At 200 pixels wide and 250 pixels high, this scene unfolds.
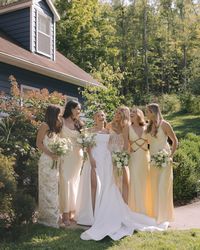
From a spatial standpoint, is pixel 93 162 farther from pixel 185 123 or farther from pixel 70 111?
pixel 185 123

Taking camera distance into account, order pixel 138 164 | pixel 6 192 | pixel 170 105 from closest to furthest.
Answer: pixel 6 192, pixel 138 164, pixel 170 105

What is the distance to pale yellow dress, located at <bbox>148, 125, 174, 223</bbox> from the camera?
7805 millimetres

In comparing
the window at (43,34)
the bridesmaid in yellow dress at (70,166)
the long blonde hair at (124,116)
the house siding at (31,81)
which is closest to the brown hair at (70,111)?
the bridesmaid in yellow dress at (70,166)

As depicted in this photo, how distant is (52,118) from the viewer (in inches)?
280

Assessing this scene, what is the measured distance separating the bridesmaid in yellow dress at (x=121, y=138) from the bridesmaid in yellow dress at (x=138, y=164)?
19 cm

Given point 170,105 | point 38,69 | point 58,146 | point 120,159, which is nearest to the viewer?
point 58,146

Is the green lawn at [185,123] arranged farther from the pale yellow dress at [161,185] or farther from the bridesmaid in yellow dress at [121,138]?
the bridesmaid in yellow dress at [121,138]

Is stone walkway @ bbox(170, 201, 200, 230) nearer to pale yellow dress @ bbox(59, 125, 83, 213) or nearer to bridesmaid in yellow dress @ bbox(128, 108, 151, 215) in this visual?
bridesmaid in yellow dress @ bbox(128, 108, 151, 215)

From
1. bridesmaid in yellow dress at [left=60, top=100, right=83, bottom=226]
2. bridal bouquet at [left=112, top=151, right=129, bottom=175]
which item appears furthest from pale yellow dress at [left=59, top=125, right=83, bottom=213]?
bridal bouquet at [left=112, top=151, right=129, bottom=175]

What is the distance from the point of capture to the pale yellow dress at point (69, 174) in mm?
7551

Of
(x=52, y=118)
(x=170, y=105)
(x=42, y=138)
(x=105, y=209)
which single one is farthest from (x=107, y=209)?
(x=170, y=105)

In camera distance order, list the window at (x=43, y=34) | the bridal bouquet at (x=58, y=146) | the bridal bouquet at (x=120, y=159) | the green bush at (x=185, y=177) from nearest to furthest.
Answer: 1. the bridal bouquet at (x=58, y=146)
2. the bridal bouquet at (x=120, y=159)
3. the green bush at (x=185, y=177)
4. the window at (x=43, y=34)

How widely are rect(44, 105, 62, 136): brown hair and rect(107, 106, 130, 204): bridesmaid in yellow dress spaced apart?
3.47ft

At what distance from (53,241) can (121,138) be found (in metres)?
2.19
